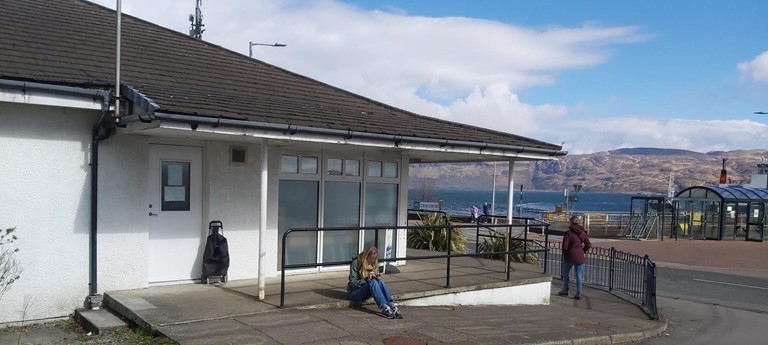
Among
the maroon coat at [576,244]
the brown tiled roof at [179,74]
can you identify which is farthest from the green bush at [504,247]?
the brown tiled roof at [179,74]

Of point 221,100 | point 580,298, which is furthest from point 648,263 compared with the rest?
point 221,100

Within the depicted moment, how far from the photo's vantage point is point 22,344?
270 inches

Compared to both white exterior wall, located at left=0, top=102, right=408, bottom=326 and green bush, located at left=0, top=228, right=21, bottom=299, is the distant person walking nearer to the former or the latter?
white exterior wall, located at left=0, top=102, right=408, bottom=326

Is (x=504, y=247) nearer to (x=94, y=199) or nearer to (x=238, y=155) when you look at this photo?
(x=238, y=155)

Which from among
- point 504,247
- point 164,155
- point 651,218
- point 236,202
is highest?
point 164,155

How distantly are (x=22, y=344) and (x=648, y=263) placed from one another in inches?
398

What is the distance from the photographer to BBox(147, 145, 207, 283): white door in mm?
8922

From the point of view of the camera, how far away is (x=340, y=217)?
1107cm

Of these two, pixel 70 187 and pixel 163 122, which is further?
pixel 70 187

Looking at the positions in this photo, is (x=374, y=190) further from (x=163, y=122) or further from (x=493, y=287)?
(x=163, y=122)

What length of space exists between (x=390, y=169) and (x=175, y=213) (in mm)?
4201

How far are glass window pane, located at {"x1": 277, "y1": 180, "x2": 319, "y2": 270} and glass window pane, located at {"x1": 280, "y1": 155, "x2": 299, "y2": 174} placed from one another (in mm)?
180

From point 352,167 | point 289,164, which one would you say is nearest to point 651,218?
point 352,167

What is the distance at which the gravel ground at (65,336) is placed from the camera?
266 inches
